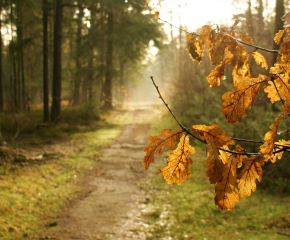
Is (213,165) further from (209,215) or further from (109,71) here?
(109,71)

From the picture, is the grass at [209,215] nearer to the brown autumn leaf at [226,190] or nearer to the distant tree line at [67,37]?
the brown autumn leaf at [226,190]

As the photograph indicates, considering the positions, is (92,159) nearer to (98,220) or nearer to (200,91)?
(98,220)

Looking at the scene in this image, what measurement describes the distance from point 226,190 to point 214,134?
231 millimetres

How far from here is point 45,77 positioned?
439 inches

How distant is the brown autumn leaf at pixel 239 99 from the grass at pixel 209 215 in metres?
2.99

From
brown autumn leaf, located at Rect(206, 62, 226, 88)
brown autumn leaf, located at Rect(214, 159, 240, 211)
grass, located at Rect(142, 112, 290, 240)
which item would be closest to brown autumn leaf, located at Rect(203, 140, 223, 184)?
brown autumn leaf, located at Rect(214, 159, 240, 211)

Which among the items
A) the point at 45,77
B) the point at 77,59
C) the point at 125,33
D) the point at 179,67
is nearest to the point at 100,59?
the point at 77,59

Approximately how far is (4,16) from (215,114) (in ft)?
52.0

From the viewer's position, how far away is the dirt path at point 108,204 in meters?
3.47

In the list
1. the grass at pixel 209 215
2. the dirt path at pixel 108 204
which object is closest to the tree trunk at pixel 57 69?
the dirt path at pixel 108 204

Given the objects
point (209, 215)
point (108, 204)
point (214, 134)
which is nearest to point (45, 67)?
→ point (108, 204)

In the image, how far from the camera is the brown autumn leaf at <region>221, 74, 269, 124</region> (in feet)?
2.99

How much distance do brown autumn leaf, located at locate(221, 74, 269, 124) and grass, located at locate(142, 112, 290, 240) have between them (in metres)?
2.99

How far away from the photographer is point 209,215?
3.93 meters
